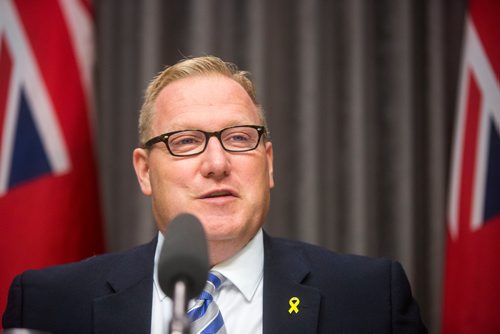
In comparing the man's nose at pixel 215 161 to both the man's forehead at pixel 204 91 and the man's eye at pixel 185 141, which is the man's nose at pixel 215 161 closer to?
the man's eye at pixel 185 141

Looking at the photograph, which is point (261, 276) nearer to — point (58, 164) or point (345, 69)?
point (58, 164)

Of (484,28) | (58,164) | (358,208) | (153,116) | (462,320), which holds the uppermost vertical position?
(484,28)

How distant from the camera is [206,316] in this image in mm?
1794

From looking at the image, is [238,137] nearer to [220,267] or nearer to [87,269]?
[220,267]

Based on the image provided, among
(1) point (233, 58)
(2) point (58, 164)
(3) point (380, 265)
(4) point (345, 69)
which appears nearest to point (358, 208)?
(4) point (345, 69)

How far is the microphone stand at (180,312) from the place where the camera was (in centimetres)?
99

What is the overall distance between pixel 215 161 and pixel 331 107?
175 centimetres

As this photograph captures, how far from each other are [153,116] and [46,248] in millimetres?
1013

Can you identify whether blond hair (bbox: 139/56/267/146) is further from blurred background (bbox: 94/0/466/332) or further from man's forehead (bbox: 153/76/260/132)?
blurred background (bbox: 94/0/466/332)

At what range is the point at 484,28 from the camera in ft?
9.00

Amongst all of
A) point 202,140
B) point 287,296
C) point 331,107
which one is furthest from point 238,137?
point 331,107

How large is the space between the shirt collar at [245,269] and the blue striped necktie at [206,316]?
10 cm

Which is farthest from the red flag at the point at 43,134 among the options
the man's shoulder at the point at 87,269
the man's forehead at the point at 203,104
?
the man's forehead at the point at 203,104

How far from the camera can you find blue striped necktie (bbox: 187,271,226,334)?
1767 millimetres
